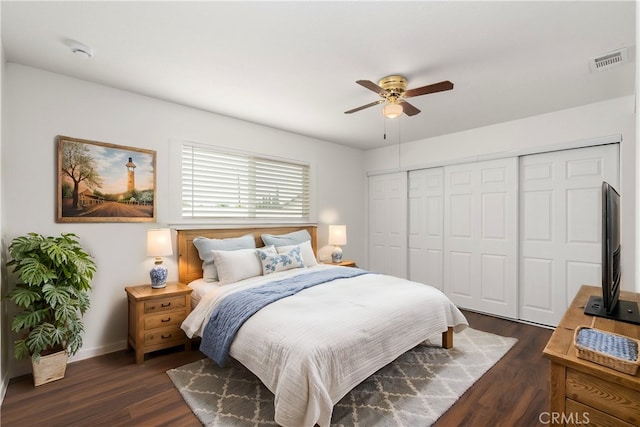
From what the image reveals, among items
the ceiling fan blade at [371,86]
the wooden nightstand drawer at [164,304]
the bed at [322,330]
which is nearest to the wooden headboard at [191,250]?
the bed at [322,330]

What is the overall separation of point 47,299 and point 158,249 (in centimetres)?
88

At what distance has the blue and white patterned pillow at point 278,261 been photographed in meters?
3.27

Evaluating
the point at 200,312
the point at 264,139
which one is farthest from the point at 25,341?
the point at 264,139

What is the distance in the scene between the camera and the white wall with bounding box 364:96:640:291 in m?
2.98

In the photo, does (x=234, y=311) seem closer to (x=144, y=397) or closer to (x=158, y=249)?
(x=144, y=397)

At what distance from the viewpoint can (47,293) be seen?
2152mm

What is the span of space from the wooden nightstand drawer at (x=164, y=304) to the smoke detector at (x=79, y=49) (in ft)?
6.55

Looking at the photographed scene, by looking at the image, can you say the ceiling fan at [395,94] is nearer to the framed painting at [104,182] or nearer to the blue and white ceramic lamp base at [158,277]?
the framed painting at [104,182]

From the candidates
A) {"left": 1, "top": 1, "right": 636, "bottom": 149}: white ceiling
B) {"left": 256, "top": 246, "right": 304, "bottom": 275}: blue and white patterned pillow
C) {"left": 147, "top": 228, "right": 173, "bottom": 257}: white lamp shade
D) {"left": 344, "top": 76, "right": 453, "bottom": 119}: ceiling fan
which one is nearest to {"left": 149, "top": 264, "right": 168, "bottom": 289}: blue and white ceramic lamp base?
{"left": 147, "top": 228, "right": 173, "bottom": 257}: white lamp shade

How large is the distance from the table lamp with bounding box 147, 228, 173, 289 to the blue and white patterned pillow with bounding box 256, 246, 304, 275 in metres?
0.91

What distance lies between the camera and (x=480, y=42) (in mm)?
2076

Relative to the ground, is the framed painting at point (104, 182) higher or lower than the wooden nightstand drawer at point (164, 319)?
higher

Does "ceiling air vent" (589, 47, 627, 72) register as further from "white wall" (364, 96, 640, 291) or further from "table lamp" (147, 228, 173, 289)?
"table lamp" (147, 228, 173, 289)

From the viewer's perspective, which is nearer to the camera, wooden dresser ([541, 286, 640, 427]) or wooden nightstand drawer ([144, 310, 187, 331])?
wooden dresser ([541, 286, 640, 427])
